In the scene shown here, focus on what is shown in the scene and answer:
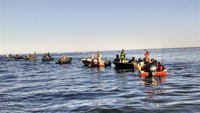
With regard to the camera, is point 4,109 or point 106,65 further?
point 106,65

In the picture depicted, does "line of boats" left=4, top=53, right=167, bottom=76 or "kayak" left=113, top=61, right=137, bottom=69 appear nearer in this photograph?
"line of boats" left=4, top=53, right=167, bottom=76

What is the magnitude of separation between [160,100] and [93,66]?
26065 mm

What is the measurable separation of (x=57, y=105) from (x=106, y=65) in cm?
2572

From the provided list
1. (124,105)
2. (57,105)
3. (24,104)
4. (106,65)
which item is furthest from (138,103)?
(106,65)

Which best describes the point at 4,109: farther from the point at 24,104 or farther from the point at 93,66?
the point at 93,66

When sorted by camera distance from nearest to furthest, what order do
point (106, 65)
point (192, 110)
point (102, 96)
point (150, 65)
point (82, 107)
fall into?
point (192, 110), point (82, 107), point (102, 96), point (150, 65), point (106, 65)

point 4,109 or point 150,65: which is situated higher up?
point 150,65

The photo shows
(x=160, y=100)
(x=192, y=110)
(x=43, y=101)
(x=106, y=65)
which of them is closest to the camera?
(x=192, y=110)

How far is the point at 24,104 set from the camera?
10.3m

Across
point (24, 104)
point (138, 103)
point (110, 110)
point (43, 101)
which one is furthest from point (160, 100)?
point (24, 104)

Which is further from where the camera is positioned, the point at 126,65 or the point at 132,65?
the point at 126,65

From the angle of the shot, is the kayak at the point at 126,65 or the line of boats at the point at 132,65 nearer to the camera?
the line of boats at the point at 132,65

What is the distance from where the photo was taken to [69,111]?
874 centimetres

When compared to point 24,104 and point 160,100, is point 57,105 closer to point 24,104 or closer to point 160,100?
point 24,104
